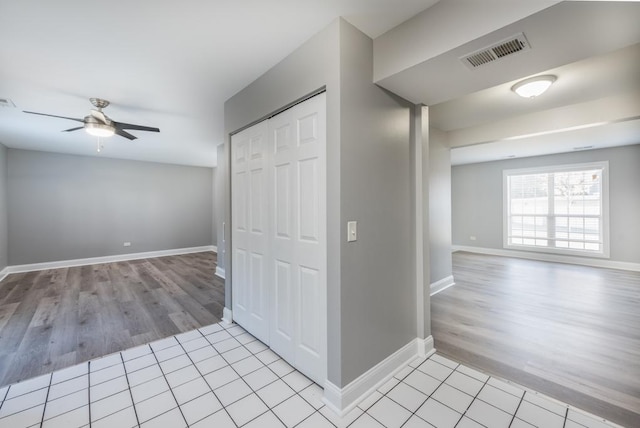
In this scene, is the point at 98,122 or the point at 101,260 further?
the point at 101,260

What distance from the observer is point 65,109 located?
3236 mm

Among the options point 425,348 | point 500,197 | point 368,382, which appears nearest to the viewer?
point 368,382

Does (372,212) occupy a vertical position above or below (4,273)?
above

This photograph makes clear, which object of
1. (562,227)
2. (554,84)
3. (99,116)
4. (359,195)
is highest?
(554,84)

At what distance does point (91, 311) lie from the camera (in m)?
3.46

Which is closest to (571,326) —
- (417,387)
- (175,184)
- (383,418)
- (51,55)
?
(417,387)

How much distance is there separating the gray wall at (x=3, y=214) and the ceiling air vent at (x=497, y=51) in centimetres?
764

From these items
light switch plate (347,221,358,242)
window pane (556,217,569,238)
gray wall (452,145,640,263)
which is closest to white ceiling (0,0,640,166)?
light switch plate (347,221,358,242)

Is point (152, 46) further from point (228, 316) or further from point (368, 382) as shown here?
point (368, 382)

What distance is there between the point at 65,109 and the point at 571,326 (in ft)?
20.8

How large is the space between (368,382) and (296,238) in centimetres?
115

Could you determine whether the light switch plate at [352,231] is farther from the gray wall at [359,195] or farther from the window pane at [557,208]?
the window pane at [557,208]

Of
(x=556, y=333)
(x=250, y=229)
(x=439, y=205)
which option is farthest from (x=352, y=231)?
(x=439, y=205)

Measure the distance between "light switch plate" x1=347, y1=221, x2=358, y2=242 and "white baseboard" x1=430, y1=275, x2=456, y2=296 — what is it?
9.23 feet
